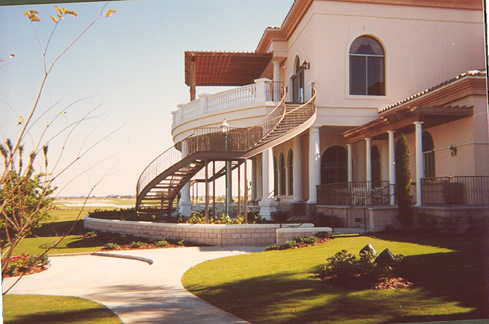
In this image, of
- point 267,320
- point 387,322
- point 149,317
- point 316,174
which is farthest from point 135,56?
point 316,174

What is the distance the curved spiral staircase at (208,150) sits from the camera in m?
12.8

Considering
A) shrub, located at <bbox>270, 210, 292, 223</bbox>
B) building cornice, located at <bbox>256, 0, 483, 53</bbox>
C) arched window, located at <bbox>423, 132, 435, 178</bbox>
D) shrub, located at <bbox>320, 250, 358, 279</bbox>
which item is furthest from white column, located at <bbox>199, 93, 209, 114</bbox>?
shrub, located at <bbox>320, 250, 358, 279</bbox>

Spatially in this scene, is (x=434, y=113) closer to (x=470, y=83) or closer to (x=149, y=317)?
(x=470, y=83)

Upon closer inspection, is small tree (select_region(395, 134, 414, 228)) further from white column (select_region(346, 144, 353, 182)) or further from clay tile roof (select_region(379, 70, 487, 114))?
white column (select_region(346, 144, 353, 182))

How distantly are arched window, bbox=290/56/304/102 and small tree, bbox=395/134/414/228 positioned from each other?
5.41 metres

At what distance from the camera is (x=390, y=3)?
46.2 feet

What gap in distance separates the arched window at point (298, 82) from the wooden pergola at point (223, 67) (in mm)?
1285

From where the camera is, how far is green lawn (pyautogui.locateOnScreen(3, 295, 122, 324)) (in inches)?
240

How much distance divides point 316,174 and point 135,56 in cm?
808

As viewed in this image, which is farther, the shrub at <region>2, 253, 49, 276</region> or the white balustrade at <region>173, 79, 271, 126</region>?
the white balustrade at <region>173, 79, 271, 126</region>

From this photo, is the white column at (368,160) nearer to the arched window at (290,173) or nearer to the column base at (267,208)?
the column base at (267,208)

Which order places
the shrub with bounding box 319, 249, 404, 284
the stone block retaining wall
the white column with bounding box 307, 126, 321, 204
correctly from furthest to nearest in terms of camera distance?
the white column with bounding box 307, 126, 321, 204 → the stone block retaining wall → the shrub with bounding box 319, 249, 404, 284

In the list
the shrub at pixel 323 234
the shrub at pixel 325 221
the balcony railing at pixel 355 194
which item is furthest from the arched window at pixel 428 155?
the shrub at pixel 323 234

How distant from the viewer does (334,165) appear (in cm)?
1590
